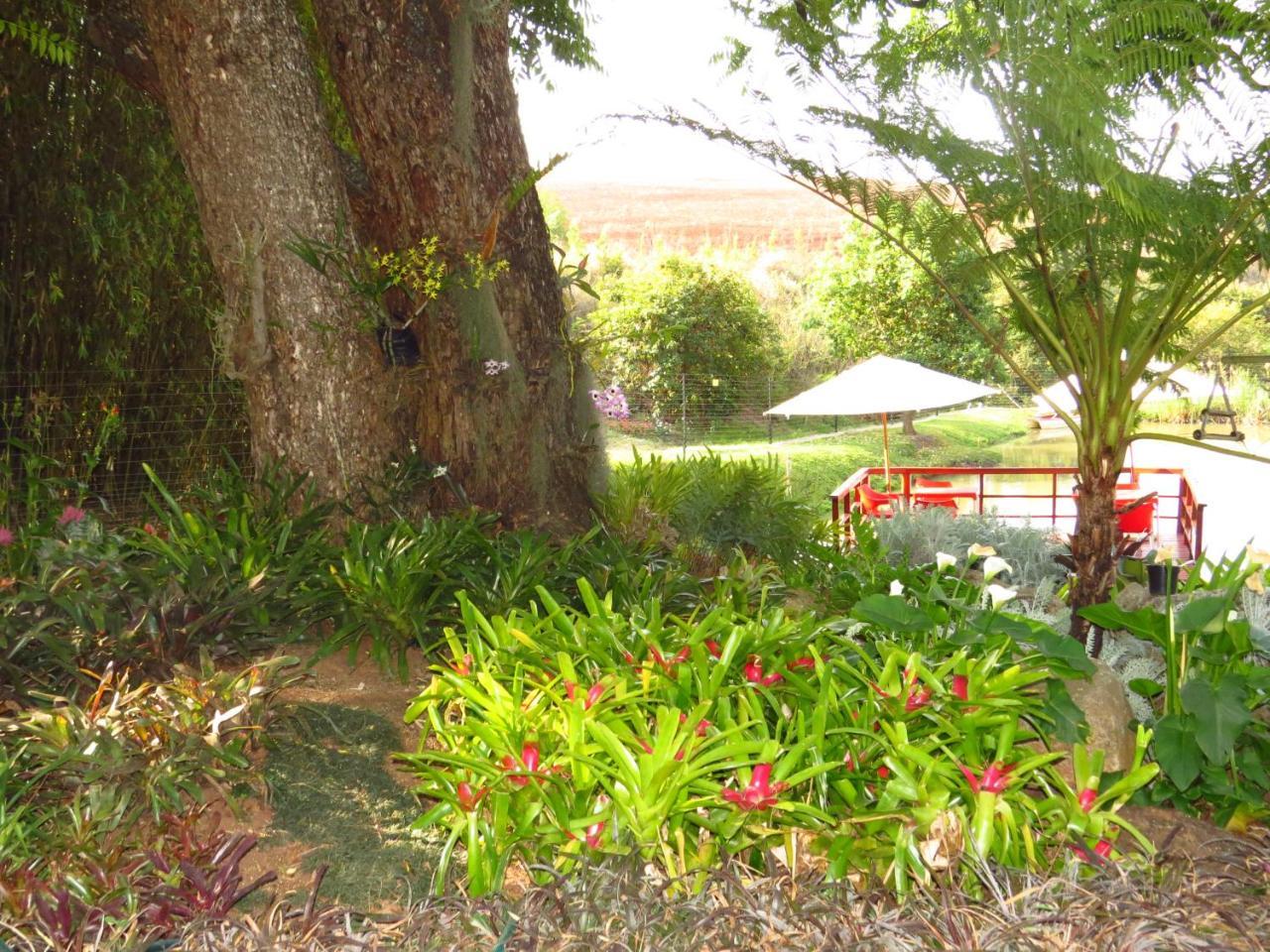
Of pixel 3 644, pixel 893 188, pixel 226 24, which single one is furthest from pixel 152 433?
pixel 893 188

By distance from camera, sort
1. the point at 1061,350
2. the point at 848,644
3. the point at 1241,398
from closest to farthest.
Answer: the point at 848,644, the point at 1061,350, the point at 1241,398

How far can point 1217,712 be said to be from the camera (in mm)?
2582

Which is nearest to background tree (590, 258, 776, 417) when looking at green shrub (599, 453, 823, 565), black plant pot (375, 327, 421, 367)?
green shrub (599, 453, 823, 565)

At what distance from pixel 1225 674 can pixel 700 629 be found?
4.42ft

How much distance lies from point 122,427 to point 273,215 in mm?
1822

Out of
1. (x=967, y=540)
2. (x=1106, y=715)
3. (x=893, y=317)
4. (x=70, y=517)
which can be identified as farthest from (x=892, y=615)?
(x=893, y=317)

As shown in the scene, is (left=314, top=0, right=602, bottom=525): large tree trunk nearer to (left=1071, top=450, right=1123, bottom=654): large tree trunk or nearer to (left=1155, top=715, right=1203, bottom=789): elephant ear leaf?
(left=1071, top=450, right=1123, bottom=654): large tree trunk

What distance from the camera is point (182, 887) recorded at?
183cm

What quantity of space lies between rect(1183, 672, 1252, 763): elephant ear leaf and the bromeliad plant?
290mm

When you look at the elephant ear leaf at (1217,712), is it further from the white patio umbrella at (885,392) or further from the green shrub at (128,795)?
the white patio umbrella at (885,392)

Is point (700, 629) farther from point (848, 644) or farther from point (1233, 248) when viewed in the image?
point (1233, 248)

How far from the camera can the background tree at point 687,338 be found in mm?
17859

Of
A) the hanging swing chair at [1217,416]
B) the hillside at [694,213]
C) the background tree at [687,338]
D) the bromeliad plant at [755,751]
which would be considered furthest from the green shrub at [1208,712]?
the hillside at [694,213]

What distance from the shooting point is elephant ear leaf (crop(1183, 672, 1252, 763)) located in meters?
2.51
